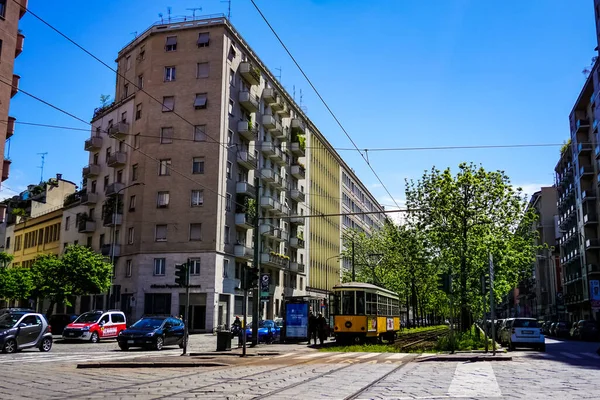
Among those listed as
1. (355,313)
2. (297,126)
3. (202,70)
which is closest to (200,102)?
(202,70)

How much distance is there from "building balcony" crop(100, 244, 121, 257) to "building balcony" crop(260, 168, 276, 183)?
46.8ft

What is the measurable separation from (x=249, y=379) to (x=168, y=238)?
120 feet

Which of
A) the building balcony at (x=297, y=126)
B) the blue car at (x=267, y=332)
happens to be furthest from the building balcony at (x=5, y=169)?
the building balcony at (x=297, y=126)

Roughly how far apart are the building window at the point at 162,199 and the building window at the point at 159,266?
4335mm

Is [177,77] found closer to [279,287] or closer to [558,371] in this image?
[279,287]

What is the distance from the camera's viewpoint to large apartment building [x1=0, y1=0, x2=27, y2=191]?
32750mm

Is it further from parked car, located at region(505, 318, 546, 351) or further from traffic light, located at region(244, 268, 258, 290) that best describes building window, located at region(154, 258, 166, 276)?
parked car, located at region(505, 318, 546, 351)

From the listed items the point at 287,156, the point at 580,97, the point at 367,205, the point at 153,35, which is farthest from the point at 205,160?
the point at 367,205

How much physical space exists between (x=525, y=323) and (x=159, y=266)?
29.4 m

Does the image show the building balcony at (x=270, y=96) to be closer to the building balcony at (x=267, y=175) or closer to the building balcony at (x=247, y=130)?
the building balcony at (x=247, y=130)

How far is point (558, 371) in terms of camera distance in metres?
15.7

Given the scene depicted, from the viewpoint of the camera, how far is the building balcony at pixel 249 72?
53219 millimetres

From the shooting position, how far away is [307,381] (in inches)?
502

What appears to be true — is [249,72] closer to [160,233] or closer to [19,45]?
[160,233]
